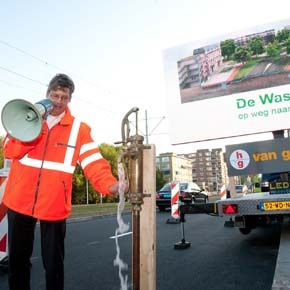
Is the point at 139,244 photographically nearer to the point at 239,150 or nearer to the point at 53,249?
the point at 53,249

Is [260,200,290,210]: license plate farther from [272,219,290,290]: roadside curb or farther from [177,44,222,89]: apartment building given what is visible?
[177,44,222,89]: apartment building

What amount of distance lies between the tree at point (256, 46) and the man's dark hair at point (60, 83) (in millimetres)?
3924

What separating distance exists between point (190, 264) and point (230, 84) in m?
2.87

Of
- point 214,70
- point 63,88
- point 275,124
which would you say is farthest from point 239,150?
point 63,88

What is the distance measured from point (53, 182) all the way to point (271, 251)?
4.85 metres

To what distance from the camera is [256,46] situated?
19.5 feet

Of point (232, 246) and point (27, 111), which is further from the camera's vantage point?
point (232, 246)

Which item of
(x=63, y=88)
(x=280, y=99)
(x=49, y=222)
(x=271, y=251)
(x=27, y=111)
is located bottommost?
(x=271, y=251)

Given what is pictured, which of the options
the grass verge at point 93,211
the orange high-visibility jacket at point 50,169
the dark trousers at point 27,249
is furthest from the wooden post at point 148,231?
the grass verge at point 93,211

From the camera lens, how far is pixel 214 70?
20.3 ft

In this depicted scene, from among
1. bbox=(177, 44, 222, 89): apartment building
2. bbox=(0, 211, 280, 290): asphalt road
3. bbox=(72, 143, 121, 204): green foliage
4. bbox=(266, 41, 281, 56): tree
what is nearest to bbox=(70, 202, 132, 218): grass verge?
bbox=(0, 211, 280, 290): asphalt road

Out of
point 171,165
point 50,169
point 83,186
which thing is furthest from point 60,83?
point 171,165

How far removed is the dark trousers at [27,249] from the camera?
8.72 ft

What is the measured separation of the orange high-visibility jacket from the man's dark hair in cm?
22
